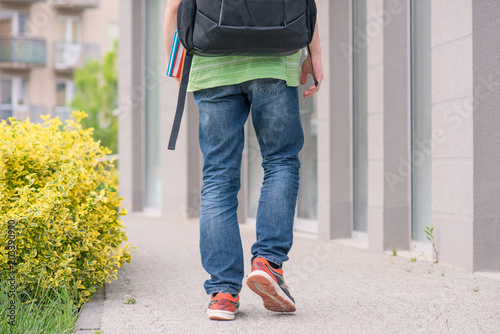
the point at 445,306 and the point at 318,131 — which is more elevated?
the point at 318,131

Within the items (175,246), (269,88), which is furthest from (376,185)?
(269,88)

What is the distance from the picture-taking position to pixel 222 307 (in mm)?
2777

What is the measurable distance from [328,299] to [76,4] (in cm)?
3240

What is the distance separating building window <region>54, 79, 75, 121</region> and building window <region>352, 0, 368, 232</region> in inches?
1126

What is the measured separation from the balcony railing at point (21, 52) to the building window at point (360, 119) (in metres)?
28.8

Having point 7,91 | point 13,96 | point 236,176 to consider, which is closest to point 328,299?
point 236,176

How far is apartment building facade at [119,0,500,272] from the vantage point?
12.9 feet

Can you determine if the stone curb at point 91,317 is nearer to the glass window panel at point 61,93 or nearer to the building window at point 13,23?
the building window at point 13,23

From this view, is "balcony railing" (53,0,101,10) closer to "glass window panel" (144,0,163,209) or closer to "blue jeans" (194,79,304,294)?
"glass window panel" (144,0,163,209)

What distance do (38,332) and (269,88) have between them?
4.39 ft

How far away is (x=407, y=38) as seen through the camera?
501 cm

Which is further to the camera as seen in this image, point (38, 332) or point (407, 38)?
point (407, 38)

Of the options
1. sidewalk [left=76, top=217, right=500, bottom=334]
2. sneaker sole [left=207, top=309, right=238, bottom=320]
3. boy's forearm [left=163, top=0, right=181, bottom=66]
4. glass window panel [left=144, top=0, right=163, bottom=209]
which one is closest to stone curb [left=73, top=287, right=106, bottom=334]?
sidewalk [left=76, top=217, right=500, bottom=334]

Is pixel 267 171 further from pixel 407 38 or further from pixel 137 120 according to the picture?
pixel 137 120
